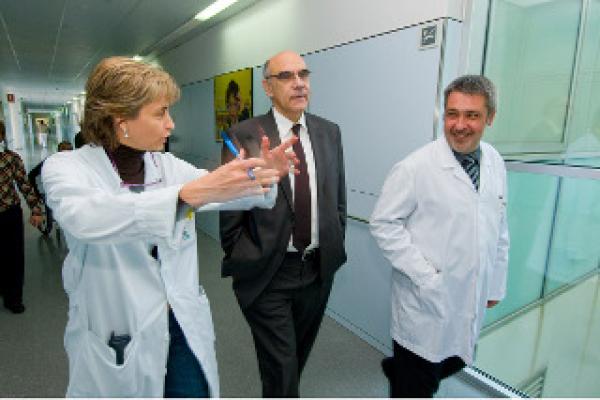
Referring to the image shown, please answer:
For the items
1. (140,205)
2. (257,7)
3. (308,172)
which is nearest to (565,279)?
(308,172)

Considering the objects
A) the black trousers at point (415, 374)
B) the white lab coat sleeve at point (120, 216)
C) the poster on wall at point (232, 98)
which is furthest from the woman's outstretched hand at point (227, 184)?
the poster on wall at point (232, 98)

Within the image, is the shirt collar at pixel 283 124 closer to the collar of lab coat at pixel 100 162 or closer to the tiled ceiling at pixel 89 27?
the collar of lab coat at pixel 100 162

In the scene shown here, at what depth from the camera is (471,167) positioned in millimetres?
1716

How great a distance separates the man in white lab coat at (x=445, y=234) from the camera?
1.61 meters

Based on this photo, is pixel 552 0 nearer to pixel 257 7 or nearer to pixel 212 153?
pixel 257 7

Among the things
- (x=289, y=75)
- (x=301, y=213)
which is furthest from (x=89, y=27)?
(x=301, y=213)

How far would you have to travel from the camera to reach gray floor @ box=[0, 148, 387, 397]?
2.29m

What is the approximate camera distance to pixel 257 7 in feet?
13.5

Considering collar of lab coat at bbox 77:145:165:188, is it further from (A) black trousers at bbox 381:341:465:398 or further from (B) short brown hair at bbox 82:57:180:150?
(A) black trousers at bbox 381:341:465:398

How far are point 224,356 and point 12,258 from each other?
211cm

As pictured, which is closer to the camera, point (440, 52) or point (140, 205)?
point (140, 205)

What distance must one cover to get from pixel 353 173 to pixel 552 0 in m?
1.62

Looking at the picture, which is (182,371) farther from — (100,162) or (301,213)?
(301,213)

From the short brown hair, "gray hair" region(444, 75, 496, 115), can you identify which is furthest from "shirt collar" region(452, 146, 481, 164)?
the short brown hair
